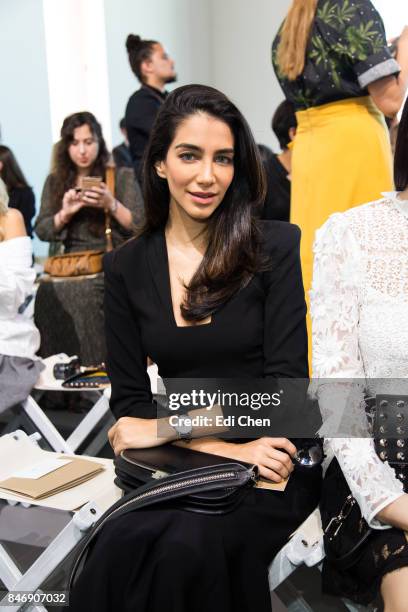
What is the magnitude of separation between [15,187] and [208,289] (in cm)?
370

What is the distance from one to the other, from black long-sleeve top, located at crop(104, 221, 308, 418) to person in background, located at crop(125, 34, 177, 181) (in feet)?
7.81

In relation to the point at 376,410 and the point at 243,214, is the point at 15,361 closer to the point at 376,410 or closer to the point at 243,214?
the point at 243,214

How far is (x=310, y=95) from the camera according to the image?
2.69 metres

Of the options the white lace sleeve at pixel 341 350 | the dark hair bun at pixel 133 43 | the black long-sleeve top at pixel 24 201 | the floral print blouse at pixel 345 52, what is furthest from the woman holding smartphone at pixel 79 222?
the white lace sleeve at pixel 341 350

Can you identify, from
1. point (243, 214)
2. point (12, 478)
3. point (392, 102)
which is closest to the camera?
point (243, 214)

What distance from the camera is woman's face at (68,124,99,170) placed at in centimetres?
411

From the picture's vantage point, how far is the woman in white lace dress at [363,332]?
1357mm

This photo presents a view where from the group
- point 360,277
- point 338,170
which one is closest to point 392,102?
point 338,170

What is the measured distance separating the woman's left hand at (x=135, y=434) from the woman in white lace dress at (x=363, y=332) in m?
0.40

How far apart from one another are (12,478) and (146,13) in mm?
5286

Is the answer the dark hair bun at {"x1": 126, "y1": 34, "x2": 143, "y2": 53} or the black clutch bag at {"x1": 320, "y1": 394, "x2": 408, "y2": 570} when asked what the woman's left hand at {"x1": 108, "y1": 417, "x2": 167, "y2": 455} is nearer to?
the black clutch bag at {"x1": 320, "y1": 394, "x2": 408, "y2": 570}

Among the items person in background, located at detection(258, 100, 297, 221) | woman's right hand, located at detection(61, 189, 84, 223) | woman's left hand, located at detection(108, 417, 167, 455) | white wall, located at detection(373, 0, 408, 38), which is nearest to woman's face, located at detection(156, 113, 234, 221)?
woman's left hand, located at detection(108, 417, 167, 455)

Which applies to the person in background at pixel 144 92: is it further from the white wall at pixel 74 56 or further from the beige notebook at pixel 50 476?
the beige notebook at pixel 50 476

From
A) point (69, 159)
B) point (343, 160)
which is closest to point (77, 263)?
point (69, 159)
